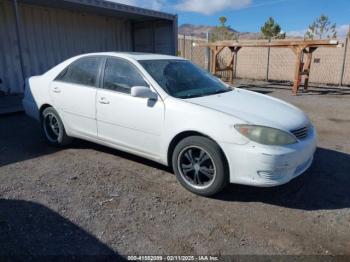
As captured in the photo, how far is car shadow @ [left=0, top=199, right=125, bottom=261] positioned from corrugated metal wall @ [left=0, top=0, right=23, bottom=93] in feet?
26.3

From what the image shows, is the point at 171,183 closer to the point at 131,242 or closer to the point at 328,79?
the point at 131,242

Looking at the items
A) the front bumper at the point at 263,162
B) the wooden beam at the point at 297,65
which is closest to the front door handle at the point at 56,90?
the front bumper at the point at 263,162

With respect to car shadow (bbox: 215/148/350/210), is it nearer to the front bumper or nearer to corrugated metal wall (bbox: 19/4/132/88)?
the front bumper

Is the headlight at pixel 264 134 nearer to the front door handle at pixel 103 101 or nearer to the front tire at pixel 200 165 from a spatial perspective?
the front tire at pixel 200 165

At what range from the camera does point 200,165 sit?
325cm

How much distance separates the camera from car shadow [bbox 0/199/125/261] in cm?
234

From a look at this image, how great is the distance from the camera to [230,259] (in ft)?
7.58

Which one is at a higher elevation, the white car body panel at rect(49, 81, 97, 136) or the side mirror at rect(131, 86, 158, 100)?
the side mirror at rect(131, 86, 158, 100)

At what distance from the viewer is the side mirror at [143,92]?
11.0ft

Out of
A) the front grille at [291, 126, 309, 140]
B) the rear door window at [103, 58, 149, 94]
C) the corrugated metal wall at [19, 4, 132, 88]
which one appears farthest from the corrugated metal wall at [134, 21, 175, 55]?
the front grille at [291, 126, 309, 140]

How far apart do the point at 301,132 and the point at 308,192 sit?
0.73 meters

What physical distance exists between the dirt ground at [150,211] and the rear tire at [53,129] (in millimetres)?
420

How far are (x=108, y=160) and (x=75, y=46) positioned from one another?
29.7 ft

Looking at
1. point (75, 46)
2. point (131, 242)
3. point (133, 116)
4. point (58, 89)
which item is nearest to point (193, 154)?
point (133, 116)
